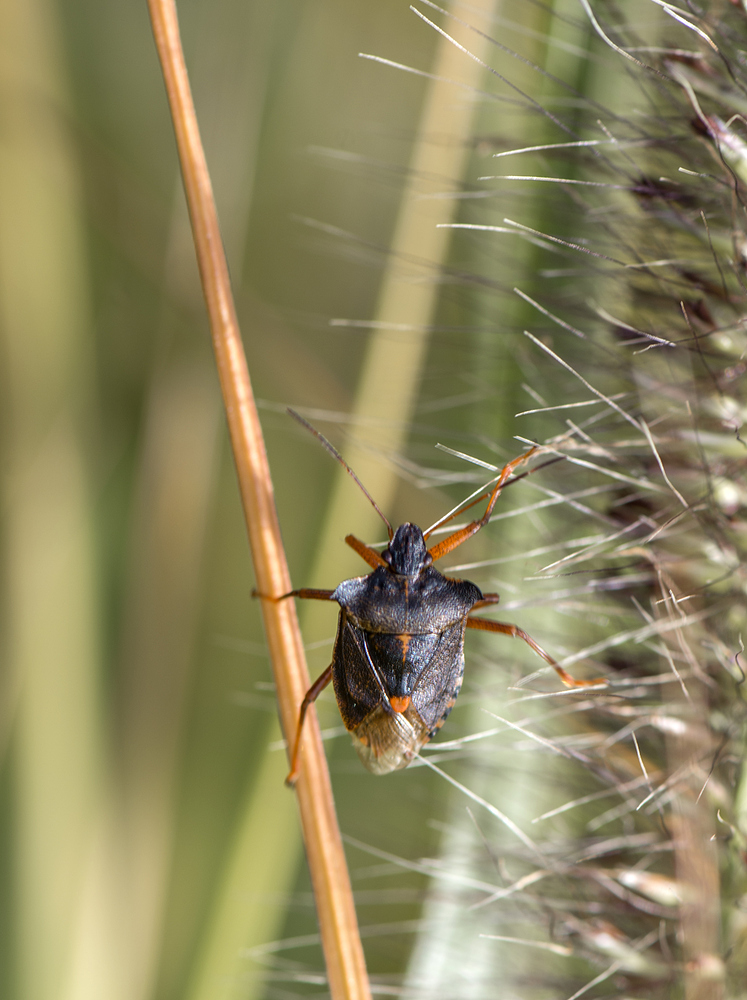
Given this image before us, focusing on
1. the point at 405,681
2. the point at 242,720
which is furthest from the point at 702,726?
the point at 242,720

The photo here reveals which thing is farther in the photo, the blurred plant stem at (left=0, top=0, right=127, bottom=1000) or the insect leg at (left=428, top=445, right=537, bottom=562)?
the blurred plant stem at (left=0, top=0, right=127, bottom=1000)

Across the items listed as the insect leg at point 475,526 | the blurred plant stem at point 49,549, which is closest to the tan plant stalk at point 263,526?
the insect leg at point 475,526

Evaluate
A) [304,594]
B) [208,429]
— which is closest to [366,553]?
[304,594]

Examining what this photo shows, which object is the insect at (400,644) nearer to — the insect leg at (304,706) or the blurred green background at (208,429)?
the insect leg at (304,706)

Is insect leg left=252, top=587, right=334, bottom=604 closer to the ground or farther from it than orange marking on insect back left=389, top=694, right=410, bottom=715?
farther from it

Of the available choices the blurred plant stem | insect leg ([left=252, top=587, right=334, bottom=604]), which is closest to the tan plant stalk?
insect leg ([left=252, top=587, right=334, bottom=604])

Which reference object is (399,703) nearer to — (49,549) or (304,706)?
(304,706)

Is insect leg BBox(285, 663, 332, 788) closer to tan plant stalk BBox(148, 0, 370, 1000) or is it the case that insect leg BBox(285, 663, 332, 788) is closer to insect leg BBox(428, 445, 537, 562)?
tan plant stalk BBox(148, 0, 370, 1000)

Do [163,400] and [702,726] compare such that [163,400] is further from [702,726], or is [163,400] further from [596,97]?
[702,726]
